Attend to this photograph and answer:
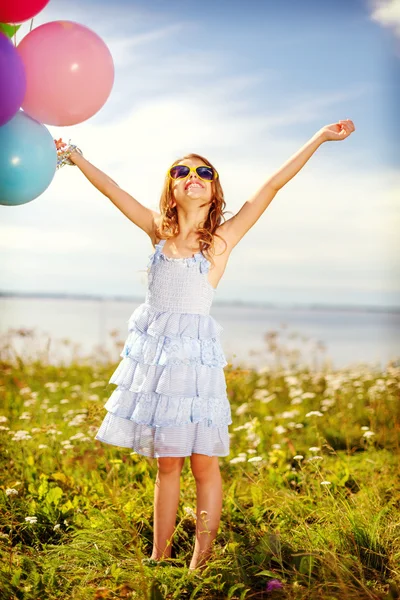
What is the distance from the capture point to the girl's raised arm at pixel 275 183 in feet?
8.57

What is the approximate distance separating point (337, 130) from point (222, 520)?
67.9 inches

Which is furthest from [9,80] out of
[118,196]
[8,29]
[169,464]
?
[169,464]

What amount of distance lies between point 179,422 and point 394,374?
2.58 metres

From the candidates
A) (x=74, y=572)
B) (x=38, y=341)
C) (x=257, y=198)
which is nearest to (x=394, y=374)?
(x=257, y=198)

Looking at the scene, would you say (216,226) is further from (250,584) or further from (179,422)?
(250,584)

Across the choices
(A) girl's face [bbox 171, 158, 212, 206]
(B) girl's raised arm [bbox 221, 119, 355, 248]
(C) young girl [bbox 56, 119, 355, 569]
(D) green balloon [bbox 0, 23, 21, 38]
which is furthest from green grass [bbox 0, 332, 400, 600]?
(D) green balloon [bbox 0, 23, 21, 38]

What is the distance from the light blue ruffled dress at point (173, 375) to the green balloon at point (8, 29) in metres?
1.00

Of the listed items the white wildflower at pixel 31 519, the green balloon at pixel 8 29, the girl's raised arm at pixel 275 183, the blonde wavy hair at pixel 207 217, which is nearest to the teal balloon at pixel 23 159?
the green balloon at pixel 8 29

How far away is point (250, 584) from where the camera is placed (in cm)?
221

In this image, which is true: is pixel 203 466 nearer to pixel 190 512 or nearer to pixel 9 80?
pixel 190 512

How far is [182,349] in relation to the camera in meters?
2.43

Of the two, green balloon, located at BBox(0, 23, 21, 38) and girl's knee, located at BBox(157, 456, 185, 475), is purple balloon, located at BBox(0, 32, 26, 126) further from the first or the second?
girl's knee, located at BBox(157, 456, 185, 475)

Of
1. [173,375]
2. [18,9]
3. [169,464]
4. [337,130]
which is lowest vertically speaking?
[169,464]

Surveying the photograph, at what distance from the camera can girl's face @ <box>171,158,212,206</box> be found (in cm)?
263
